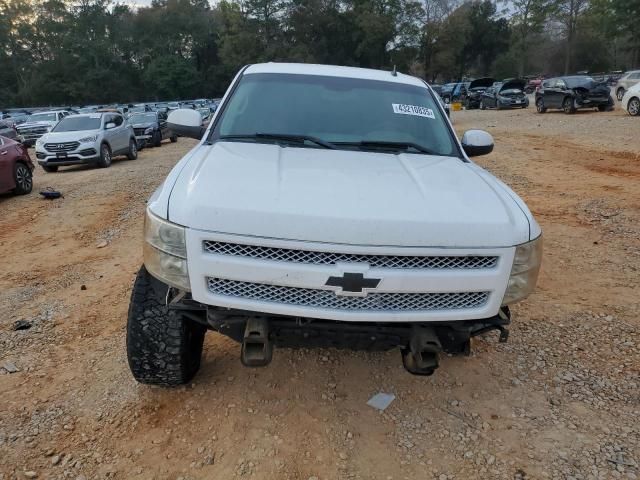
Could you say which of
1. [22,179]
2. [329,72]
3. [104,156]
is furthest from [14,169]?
[329,72]

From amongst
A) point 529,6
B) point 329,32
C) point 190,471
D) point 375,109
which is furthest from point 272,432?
point 529,6

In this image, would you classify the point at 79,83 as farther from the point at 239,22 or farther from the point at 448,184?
the point at 448,184

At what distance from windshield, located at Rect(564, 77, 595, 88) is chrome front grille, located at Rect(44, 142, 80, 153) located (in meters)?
19.7

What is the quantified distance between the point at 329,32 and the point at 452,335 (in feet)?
226

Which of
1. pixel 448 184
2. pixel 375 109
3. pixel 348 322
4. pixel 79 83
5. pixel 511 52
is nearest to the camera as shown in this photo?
pixel 348 322

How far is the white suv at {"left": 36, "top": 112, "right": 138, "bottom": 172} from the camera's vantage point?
1333 centimetres

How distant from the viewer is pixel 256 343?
2373 mm

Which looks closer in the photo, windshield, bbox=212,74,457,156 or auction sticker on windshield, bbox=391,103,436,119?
windshield, bbox=212,74,457,156

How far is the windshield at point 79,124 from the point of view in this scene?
46.2ft

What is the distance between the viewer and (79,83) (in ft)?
211

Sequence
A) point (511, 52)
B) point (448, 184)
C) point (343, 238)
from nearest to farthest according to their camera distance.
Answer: point (343, 238), point (448, 184), point (511, 52)

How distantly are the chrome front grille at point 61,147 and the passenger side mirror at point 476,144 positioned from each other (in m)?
12.3

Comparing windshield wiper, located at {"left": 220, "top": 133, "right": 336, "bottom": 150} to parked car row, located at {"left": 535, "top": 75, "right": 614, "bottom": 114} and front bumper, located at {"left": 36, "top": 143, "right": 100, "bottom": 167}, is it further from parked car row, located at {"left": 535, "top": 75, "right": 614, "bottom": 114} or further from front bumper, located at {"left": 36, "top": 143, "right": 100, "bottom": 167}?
parked car row, located at {"left": 535, "top": 75, "right": 614, "bottom": 114}

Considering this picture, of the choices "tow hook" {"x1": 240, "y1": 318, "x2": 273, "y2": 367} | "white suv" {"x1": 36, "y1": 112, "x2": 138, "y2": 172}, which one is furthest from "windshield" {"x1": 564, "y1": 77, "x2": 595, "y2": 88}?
"tow hook" {"x1": 240, "y1": 318, "x2": 273, "y2": 367}
